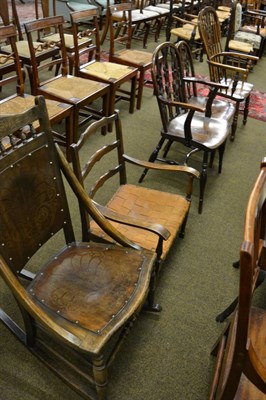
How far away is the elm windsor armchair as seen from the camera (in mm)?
1047

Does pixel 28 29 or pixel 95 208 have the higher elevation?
pixel 28 29

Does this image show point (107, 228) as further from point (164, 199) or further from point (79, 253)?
point (164, 199)

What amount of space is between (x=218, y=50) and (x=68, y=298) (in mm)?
2988

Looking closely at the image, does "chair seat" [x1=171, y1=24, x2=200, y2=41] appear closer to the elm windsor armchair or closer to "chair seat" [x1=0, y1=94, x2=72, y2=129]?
"chair seat" [x1=0, y1=94, x2=72, y2=129]

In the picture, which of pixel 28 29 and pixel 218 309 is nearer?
pixel 218 309

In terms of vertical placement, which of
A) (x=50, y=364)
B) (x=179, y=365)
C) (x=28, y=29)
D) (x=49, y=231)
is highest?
(x=28, y=29)

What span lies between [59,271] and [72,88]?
1723 millimetres

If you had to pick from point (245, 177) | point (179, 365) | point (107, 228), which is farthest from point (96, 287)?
point (245, 177)

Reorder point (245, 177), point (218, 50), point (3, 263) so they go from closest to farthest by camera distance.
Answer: point (3, 263) < point (245, 177) < point (218, 50)

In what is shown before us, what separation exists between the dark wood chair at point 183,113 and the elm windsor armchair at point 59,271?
1.06 metres

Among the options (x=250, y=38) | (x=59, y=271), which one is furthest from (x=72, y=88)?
(x=250, y=38)

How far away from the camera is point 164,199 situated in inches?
70.5

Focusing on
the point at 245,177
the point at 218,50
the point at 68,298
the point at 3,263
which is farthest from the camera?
the point at 218,50

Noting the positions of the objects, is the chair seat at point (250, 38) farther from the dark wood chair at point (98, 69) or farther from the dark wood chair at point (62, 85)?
the dark wood chair at point (62, 85)
